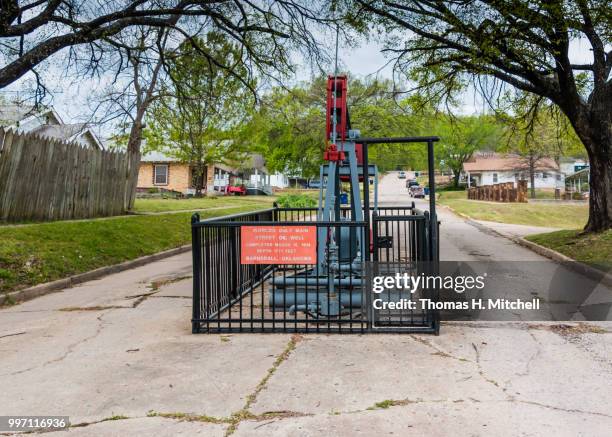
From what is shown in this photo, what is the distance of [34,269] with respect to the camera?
9867 mm

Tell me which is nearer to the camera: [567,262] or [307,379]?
[307,379]

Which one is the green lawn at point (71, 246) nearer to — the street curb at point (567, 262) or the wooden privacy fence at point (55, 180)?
the wooden privacy fence at point (55, 180)

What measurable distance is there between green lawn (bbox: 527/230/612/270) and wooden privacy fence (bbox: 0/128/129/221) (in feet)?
46.6

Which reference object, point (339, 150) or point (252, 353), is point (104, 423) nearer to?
point (252, 353)

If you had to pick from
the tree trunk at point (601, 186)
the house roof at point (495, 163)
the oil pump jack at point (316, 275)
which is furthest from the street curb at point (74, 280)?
the house roof at point (495, 163)

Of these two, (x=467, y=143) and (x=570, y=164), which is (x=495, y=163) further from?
(x=467, y=143)

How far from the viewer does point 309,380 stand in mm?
4383

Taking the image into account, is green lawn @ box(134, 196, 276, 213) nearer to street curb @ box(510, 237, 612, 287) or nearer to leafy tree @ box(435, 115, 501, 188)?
street curb @ box(510, 237, 612, 287)

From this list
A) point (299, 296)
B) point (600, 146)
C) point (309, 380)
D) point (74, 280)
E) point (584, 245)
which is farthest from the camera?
point (600, 146)

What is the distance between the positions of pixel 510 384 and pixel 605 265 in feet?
25.0

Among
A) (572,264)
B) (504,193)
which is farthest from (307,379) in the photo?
(504,193)

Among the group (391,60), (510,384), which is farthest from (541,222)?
(510,384)

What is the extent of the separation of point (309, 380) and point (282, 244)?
1866 mm

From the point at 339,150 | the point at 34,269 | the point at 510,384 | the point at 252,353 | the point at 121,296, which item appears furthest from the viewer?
the point at 34,269
